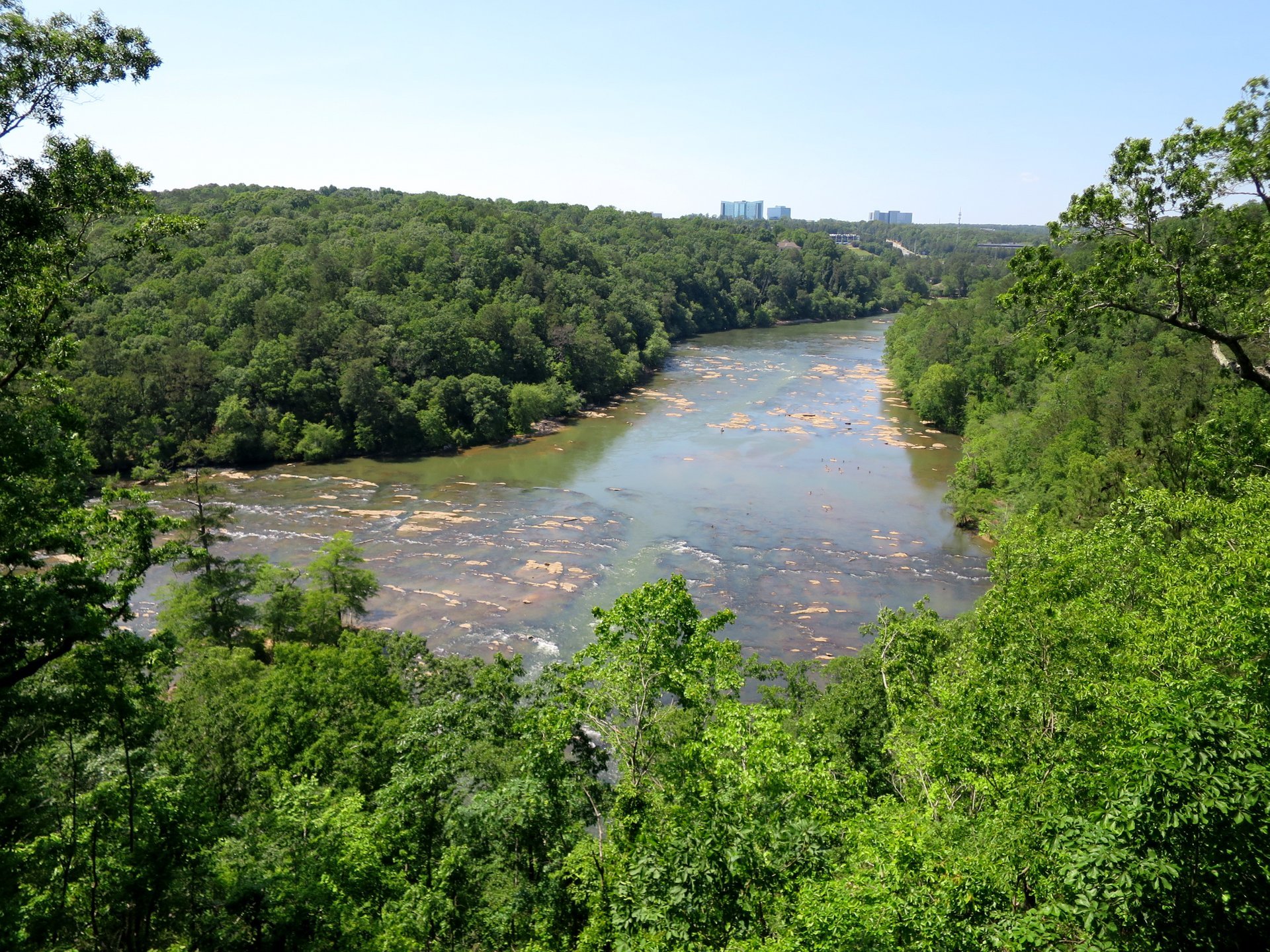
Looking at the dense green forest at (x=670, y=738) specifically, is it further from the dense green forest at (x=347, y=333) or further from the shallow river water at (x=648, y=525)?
the dense green forest at (x=347, y=333)

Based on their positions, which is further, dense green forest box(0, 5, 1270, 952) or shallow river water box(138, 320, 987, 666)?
shallow river water box(138, 320, 987, 666)

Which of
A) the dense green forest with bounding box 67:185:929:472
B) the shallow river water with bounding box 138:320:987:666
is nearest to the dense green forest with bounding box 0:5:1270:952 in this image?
the shallow river water with bounding box 138:320:987:666

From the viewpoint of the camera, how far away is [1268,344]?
432 inches

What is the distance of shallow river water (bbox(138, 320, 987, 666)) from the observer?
34.0 meters

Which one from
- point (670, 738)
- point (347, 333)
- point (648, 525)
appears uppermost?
point (347, 333)

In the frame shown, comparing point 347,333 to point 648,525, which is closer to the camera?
point 648,525

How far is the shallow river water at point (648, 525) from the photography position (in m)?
34.0

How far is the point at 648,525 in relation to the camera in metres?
43.8

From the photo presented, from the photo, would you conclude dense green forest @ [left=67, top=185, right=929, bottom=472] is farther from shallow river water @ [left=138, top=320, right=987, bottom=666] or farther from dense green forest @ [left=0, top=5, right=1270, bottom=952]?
dense green forest @ [left=0, top=5, right=1270, bottom=952]

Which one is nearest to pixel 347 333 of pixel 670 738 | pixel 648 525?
pixel 648 525

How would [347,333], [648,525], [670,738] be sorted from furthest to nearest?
[347,333], [648,525], [670,738]

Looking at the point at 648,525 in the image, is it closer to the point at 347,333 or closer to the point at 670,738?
the point at 670,738

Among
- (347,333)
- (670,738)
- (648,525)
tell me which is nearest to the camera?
(670,738)

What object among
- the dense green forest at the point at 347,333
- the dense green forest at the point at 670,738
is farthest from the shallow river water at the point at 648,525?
the dense green forest at the point at 670,738
